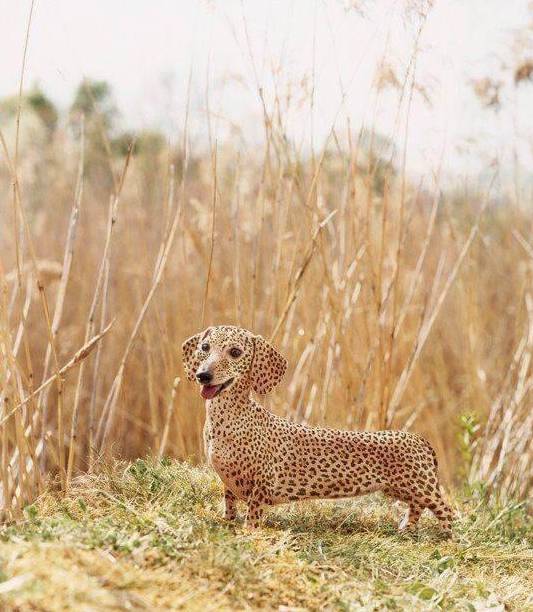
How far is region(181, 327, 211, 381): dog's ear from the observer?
5.12 ft

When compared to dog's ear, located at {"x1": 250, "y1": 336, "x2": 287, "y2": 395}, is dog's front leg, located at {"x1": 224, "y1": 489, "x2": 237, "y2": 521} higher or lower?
lower

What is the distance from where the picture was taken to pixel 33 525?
149 centimetres

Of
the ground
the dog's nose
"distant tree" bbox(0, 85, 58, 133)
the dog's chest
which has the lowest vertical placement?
the ground

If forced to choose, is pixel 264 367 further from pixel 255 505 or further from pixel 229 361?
pixel 255 505

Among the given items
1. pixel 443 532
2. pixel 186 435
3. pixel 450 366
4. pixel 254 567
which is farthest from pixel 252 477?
pixel 450 366

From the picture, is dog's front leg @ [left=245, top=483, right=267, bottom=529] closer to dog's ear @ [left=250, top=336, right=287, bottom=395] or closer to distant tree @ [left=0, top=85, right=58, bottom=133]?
dog's ear @ [left=250, top=336, right=287, bottom=395]

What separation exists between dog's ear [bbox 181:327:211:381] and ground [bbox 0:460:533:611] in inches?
9.5

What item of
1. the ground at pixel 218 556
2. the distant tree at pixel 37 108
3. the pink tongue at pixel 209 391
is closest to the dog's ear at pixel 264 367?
the pink tongue at pixel 209 391

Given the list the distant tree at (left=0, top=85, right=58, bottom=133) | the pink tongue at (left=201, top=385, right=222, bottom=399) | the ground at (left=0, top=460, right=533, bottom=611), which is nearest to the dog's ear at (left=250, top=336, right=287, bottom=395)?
the pink tongue at (left=201, top=385, right=222, bottom=399)

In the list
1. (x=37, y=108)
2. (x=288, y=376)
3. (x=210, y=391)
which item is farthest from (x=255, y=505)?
(x=37, y=108)

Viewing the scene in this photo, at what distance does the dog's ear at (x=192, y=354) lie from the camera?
1562mm

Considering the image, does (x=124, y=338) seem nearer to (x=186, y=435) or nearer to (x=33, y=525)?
(x=186, y=435)

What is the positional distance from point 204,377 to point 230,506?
0.99 feet

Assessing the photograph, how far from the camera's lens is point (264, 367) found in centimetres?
159
